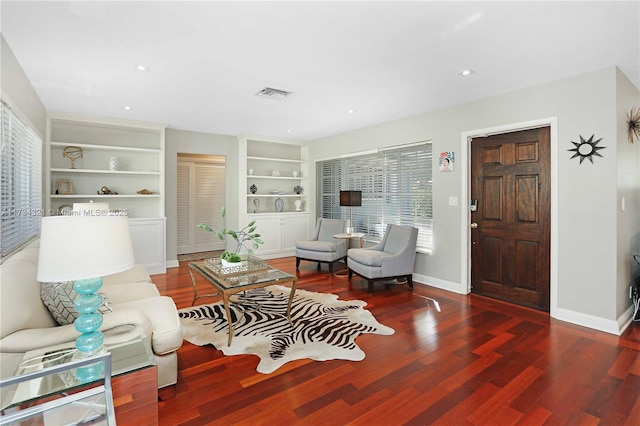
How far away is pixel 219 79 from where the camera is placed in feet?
11.0

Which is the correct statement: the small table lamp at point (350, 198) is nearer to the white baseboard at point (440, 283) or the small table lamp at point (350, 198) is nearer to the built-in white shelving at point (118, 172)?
the white baseboard at point (440, 283)

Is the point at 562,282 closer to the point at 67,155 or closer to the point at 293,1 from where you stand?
the point at 293,1

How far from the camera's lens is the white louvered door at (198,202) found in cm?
733

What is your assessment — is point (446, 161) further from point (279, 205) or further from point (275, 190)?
point (275, 190)

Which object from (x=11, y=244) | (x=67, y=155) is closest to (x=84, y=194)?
(x=67, y=155)

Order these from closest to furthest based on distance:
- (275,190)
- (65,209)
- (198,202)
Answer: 1. (65,209)
2. (275,190)
3. (198,202)

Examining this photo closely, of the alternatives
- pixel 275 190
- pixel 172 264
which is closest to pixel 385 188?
pixel 275 190

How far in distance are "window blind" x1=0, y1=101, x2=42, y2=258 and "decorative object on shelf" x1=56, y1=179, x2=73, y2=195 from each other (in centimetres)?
112

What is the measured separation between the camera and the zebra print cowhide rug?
2.62 metres

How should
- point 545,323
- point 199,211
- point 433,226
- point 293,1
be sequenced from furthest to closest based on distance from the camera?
point 199,211
point 433,226
point 545,323
point 293,1

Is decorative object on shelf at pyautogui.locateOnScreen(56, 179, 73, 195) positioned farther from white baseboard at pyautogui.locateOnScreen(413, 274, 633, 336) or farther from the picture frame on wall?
white baseboard at pyautogui.locateOnScreen(413, 274, 633, 336)

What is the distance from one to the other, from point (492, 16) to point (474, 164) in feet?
7.29

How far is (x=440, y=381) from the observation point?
2211 mm

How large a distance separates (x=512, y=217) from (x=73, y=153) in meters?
6.26
